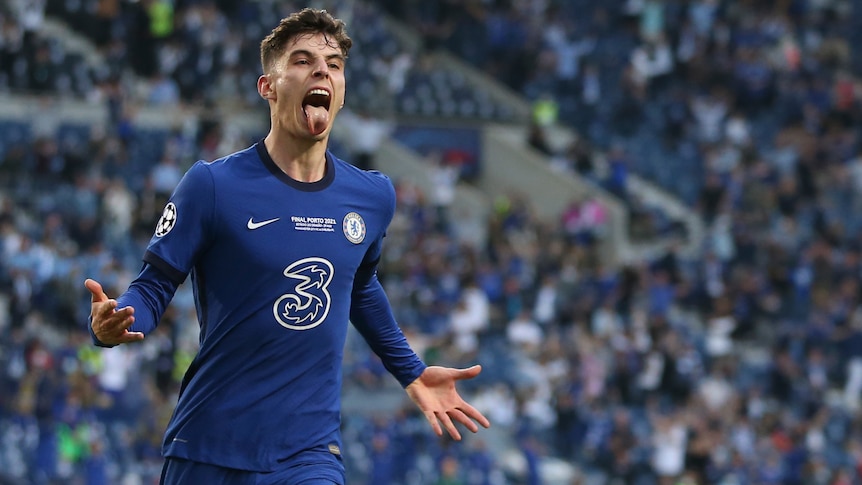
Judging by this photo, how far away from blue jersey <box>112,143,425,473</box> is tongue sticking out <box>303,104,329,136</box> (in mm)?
193

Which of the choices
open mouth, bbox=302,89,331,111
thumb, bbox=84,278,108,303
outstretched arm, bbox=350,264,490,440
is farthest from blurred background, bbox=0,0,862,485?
thumb, bbox=84,278,108,303

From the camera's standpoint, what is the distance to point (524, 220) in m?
21.4

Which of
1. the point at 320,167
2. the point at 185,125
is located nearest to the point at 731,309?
the point at 185,125

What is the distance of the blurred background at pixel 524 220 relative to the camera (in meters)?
15.3

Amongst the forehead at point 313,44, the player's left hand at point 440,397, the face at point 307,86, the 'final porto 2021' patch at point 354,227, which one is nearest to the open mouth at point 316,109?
the face at point 307,86

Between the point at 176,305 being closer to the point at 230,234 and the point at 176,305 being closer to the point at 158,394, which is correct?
the point at 158,394

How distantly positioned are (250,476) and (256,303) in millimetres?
529

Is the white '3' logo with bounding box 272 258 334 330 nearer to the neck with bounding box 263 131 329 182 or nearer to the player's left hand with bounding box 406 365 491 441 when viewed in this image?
the neck with bounding box 263 131 329 182

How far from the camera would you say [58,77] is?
1995 centimetres

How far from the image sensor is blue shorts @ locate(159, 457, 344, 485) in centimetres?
455

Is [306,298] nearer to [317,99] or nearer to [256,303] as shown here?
[256,303]

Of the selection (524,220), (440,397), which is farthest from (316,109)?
(524,220)

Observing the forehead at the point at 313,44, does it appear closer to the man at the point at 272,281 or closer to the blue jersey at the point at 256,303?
the man at the point at 272,281

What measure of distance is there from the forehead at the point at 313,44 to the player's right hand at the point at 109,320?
3.40ft
